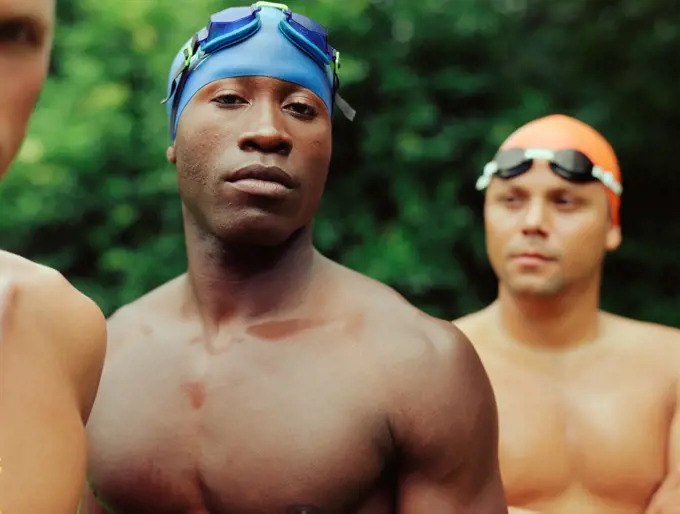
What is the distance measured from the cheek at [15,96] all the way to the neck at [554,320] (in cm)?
248

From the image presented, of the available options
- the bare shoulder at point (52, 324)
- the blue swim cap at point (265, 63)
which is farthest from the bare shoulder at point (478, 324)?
the bare shoulder at point (52, 324)

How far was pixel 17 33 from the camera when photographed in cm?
155

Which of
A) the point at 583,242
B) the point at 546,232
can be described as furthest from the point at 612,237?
the point at 546,232

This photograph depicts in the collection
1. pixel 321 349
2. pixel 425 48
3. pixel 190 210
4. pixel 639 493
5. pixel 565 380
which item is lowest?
pixel 639 493

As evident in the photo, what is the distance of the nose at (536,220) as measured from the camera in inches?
144

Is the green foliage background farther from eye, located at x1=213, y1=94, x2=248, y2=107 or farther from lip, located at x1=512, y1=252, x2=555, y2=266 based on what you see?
eye, located at x1=213, y1=94, x2=248, y2=107

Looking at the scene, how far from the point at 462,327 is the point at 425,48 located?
2.48 m

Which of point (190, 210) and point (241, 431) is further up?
point (190, 210)

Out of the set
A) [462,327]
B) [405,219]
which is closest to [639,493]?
[462,327]

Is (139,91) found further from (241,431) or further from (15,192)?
(241,431)

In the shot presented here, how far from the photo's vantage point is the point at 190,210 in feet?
8.24

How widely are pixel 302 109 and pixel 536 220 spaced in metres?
1.46

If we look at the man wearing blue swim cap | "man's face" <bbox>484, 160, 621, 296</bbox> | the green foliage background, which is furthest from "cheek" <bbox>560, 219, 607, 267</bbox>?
the green foliage background

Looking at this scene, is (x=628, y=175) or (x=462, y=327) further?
(x=628, y=175)
